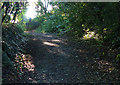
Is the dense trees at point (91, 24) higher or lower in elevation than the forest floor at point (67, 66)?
higher

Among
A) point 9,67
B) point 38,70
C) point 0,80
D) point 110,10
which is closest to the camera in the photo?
point 110,10

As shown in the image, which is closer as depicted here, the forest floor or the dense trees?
the dense trees

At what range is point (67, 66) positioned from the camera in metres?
5.91

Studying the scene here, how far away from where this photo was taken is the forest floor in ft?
15.8

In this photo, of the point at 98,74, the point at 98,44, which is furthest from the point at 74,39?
the point at 98,74

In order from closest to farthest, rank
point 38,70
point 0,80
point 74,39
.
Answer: point 0,80 → point 38,70 → point 74,39

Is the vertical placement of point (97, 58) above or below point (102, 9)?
below

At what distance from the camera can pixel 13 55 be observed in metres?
5.52

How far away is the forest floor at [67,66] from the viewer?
190 inches

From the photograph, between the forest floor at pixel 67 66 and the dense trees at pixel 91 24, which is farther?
the forest floor at pixel 67 66

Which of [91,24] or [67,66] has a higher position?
[91,24]

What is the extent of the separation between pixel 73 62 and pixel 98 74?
136 centimetres

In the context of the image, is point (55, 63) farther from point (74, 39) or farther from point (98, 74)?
point (74, 39)

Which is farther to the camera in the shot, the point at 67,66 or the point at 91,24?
the point at 67,66
